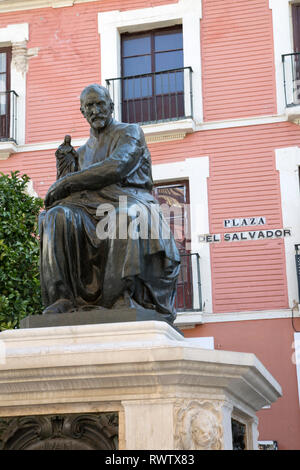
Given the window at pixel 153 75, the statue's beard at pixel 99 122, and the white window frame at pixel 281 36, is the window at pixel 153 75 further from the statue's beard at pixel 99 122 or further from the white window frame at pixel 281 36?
the statue's beard at pixel 99 122

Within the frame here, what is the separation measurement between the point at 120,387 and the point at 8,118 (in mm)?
11151

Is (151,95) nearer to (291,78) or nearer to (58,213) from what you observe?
(291,78)

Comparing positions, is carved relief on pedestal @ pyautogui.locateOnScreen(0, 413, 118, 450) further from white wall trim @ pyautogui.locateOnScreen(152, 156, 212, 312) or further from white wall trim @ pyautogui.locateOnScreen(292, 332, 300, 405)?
white wall trim @ pyautogui.locateOnScreen(152, 156, 212, 312)

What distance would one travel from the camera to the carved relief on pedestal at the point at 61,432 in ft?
13.3

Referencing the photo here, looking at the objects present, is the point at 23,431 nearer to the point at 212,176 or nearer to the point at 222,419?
the point at 222,419

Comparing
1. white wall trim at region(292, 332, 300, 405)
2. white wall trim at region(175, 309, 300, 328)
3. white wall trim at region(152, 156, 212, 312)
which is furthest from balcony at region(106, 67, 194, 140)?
white wall trim at region(292, 332, 300, 405)

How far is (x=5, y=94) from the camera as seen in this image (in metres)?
14.6

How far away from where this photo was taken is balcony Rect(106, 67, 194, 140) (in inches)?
538

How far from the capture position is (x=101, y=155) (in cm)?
540

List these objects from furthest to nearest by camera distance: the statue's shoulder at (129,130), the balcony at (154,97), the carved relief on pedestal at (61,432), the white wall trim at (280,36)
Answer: the balcony at (154,97)
the white wall trim at (280,36)
the statue's shoulder at (129,130)
the carved relief on pedestal at (61,432)

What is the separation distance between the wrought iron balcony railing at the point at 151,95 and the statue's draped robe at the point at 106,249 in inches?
343

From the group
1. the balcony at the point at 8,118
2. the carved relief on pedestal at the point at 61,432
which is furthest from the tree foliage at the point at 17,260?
the carved relief on pedestal at the point at 61,432

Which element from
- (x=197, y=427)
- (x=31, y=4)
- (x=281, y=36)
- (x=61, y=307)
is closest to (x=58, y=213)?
(x=61, y=307)

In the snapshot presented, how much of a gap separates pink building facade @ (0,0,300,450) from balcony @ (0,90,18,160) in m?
0.02
